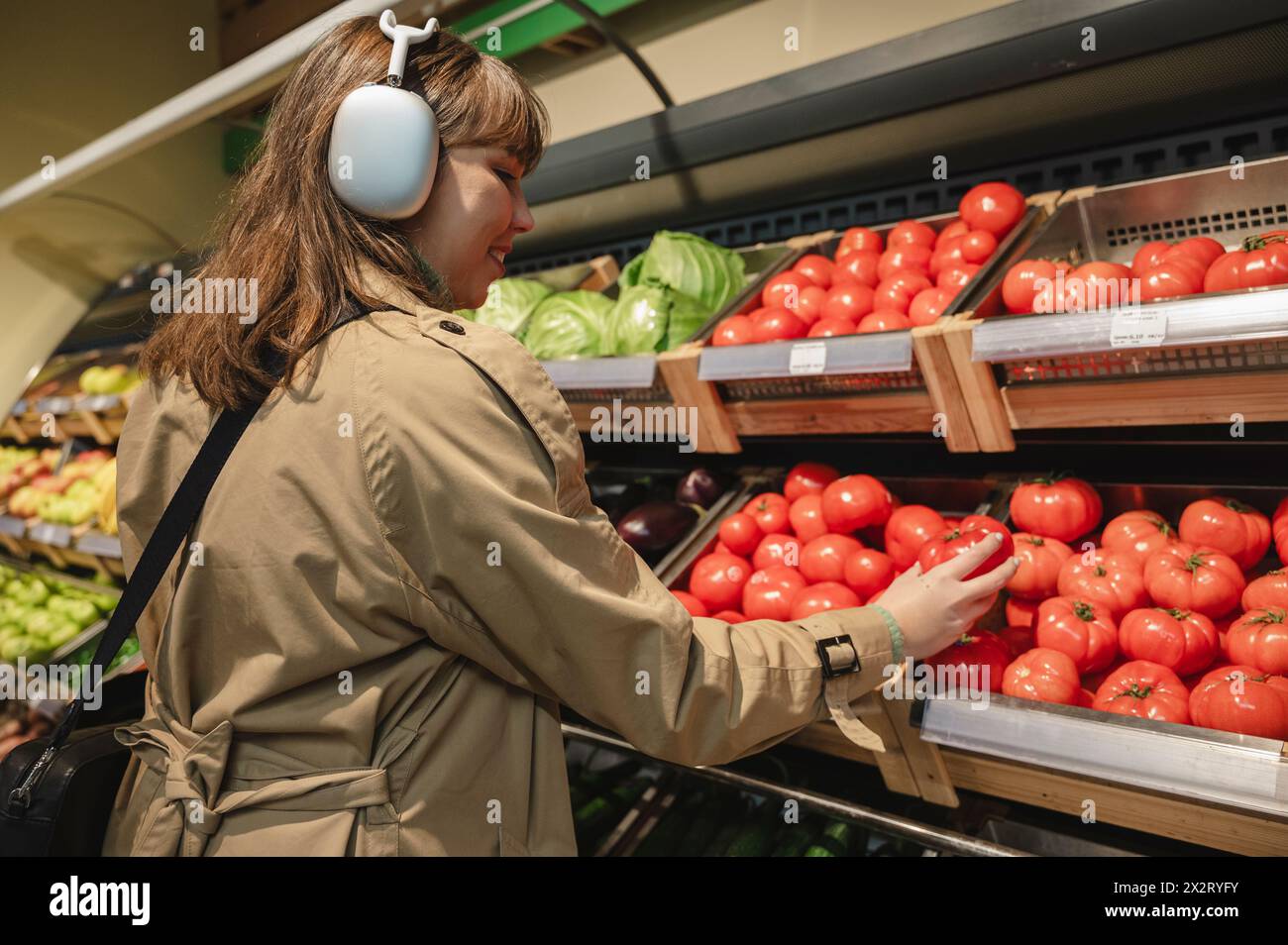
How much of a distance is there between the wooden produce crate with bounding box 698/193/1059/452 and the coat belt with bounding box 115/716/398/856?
1113 millimetres

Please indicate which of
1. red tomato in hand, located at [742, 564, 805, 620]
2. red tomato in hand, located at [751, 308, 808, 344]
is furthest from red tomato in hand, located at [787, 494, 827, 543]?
red tomato in hand, located at [751, 308, 808, 344]

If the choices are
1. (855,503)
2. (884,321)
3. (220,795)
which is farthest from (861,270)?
(220,795)

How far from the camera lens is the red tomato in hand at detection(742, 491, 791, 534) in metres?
2.10

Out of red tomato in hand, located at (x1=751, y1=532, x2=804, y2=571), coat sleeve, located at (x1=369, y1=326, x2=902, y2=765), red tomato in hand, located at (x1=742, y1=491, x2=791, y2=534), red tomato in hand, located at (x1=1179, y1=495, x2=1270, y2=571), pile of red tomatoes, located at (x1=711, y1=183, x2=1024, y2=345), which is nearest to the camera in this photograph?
coat sleeve, located at (x1=369, y1=326, x2=902, y2=765)

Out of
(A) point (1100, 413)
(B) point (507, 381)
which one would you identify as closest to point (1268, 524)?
(A) point (1100, 413)

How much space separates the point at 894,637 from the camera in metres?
1.34

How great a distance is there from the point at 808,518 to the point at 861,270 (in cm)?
63

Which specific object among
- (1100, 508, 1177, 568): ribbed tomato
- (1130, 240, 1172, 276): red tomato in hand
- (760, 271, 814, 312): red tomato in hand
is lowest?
(1100, 508, 1177, 568): ribbed tomato

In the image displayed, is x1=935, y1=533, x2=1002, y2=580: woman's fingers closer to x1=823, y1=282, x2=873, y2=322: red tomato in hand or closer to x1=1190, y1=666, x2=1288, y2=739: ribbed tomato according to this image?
x1=1190, y1=666, x2=1288, y2=739: ribbed tomato

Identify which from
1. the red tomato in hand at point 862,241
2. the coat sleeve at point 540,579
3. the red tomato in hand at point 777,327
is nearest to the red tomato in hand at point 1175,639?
the coat sleeve at point 540,579

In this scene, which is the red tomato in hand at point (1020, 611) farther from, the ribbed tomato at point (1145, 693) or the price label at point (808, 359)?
the price label at point (808, 359)

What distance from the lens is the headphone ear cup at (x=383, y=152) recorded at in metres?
1.06

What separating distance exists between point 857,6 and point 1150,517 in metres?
1.88

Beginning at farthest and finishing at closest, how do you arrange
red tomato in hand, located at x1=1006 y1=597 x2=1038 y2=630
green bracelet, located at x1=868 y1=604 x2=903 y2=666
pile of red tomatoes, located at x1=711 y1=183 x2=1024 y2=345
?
pile of red tomatoes, located at x1=711 y1=183 x2=1024 y2=345
red tomato in hand, located at x1=1006 y1=597 x2=1038 y2=630
green bracelet, located at x1=868 y1=604 x2=903 y2=666
